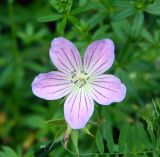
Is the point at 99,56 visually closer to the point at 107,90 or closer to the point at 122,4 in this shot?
the point at 107,90

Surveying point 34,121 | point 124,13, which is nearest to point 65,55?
point 124,13

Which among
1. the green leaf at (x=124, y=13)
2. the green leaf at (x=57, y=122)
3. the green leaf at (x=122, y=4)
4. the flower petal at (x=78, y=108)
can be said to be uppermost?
the green leaf at (x=122, y=4)

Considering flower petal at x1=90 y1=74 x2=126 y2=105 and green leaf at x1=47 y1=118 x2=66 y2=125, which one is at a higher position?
flower petal at x1=90 y1=74 x2=126 y2=105

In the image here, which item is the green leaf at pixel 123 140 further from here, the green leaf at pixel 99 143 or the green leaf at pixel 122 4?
the green leaf at pixel 122 4

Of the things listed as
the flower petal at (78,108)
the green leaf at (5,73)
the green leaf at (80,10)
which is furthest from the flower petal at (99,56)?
the green leaf at (5,73)

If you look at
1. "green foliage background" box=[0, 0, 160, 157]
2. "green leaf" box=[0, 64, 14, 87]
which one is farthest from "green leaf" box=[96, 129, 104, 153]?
"green leaf" box=[0, 64, 14, 87]

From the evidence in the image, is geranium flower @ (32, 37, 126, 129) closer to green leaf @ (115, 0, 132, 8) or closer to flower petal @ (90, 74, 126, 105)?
flower petal @ (90, 74, 126, 105)

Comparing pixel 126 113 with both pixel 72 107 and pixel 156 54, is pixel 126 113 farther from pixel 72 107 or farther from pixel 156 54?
pixel 72 107
